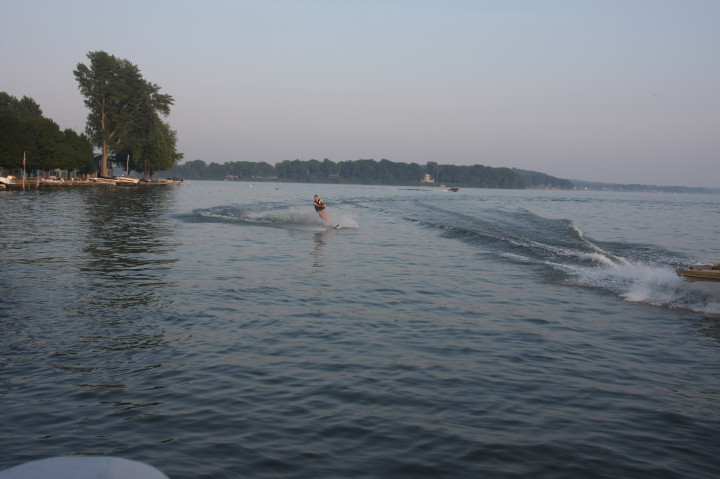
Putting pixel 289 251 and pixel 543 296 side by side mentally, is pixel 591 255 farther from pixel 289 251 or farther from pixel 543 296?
pixel 289 251

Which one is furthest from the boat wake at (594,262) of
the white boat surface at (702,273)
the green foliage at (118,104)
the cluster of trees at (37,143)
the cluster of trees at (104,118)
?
the green foliage at (118,104)

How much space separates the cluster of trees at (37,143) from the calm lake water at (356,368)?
68939 millimetres

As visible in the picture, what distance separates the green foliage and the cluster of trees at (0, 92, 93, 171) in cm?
395

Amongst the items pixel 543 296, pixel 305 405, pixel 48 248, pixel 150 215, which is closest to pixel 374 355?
pixel 305 405

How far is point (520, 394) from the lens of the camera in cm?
812

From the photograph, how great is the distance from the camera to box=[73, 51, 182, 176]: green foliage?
103 m

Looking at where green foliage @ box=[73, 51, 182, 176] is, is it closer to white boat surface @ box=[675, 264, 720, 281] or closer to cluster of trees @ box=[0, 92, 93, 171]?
cluster of trees @ box=[0, 92, 93, 171]

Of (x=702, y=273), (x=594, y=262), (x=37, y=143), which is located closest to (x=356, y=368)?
(x=702, y=273)

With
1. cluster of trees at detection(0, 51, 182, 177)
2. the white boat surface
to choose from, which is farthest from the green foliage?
the white boat surface

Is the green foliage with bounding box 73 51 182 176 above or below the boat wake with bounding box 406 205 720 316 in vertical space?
above

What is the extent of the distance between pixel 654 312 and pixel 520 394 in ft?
25.8

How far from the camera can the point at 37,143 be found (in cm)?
8856

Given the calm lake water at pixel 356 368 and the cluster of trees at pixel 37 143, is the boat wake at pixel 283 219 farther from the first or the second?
the cluster of trees at pixel 37 143

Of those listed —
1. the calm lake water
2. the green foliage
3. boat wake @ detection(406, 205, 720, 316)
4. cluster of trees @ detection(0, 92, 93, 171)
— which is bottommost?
the calm lake water
